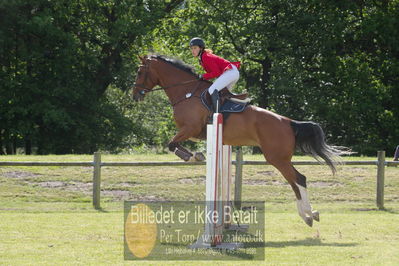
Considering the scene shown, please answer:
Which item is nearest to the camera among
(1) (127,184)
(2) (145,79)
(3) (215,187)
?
(3) (215,187)

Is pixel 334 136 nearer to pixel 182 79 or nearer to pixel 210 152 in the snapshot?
pixel 182 79

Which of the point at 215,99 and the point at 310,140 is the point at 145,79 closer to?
the point at 215,99

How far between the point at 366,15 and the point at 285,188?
1191 centimetres

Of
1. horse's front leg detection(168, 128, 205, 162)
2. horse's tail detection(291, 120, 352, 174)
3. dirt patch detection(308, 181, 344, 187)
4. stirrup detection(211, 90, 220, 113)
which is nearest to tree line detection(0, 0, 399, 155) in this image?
dirt patch detection(308, 181, 344, 187)

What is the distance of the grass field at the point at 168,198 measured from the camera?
7.30 m

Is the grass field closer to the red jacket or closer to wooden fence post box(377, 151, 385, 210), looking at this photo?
wooden fence post box(377, 151, 385, 210)

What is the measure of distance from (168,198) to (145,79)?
13.0ft

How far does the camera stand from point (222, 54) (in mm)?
25844

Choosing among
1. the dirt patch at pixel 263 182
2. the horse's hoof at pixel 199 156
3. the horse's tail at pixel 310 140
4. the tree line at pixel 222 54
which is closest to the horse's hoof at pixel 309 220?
the horse's tail at pixel 310 140

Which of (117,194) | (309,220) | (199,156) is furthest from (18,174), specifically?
(309,220)

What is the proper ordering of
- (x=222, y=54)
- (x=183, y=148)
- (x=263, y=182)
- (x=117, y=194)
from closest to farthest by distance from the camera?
(x=183, y=148) < (x=117, y=194) < (x=263, y=182) < (x=222, y=54)

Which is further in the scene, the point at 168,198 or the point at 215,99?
the point at 168,198

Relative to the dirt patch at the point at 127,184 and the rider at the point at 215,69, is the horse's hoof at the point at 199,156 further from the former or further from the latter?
the dirt patch at the point at 127,184

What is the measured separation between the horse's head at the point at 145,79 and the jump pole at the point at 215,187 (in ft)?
7.09
